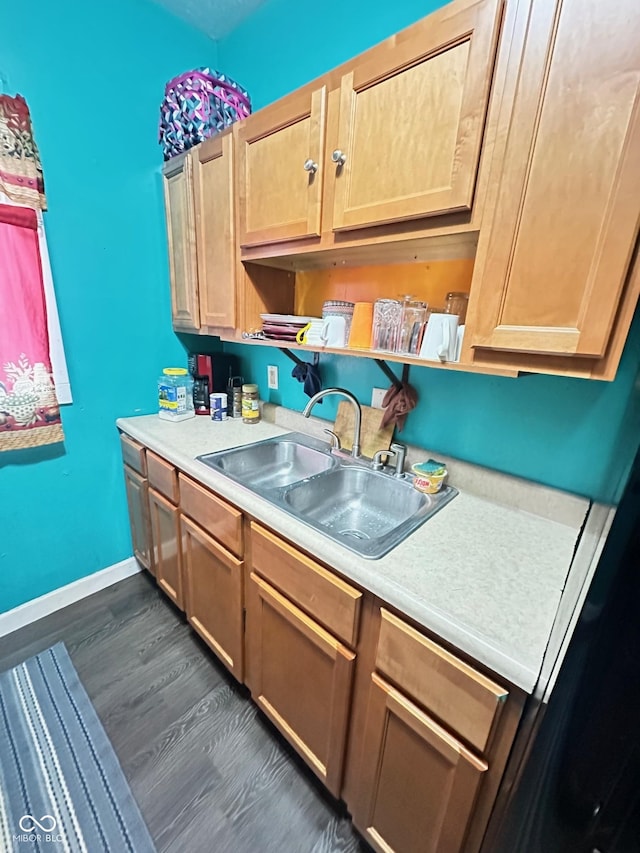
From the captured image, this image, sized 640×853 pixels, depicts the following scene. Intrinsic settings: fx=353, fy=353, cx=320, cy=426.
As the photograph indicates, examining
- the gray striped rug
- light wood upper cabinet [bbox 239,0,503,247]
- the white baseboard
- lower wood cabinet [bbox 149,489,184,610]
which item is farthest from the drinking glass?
the white baseboard

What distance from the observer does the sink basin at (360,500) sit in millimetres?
1161

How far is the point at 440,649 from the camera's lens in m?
0.68

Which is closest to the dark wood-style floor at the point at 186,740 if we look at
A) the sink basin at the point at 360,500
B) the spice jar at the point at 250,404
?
the sink basin at the point at 360,500

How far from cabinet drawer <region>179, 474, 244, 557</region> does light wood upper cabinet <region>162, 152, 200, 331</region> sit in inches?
31.4

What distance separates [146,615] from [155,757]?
66cm

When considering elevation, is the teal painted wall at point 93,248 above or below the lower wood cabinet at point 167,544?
above

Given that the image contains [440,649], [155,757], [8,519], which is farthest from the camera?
[8,519]

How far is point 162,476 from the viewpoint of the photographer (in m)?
1.49

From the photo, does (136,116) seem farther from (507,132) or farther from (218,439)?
(507,132)

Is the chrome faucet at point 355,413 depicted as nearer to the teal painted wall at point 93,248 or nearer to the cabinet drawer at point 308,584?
the cabinet drawer at point 308,584

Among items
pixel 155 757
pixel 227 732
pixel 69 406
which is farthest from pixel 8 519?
pixel 227 732

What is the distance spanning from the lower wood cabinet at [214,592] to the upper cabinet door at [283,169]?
1100mm

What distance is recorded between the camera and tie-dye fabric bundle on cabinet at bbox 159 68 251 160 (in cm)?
139

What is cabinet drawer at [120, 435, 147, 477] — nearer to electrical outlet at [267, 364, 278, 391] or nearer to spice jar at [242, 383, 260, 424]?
spice jar at [242, 383, 260, 424]
